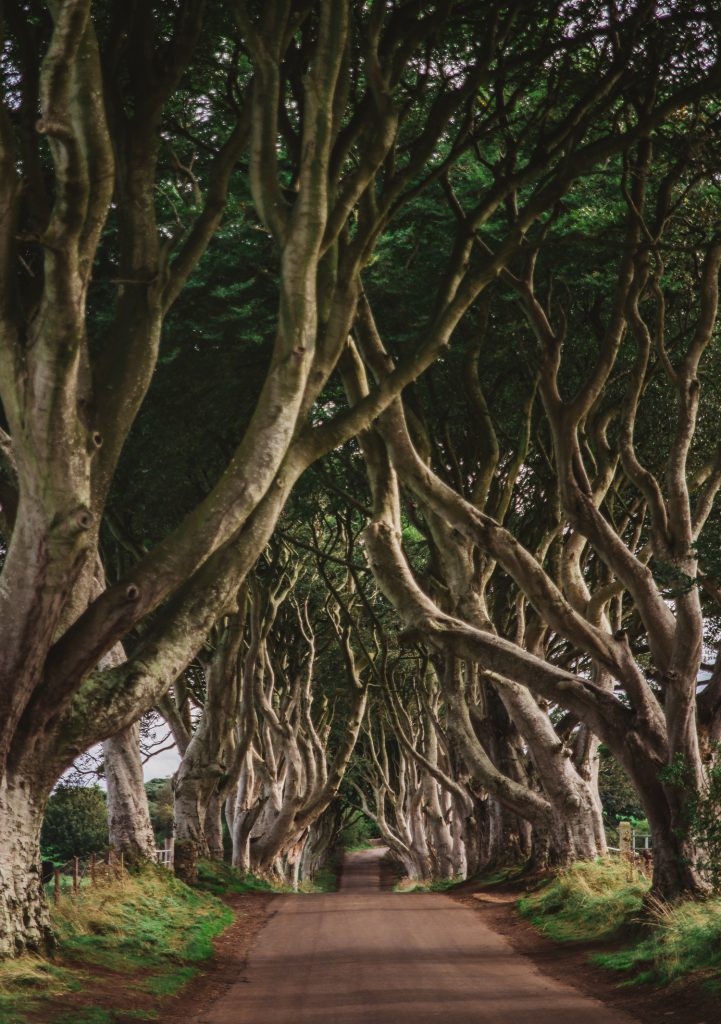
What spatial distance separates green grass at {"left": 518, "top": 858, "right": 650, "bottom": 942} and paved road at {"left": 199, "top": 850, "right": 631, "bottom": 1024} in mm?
876

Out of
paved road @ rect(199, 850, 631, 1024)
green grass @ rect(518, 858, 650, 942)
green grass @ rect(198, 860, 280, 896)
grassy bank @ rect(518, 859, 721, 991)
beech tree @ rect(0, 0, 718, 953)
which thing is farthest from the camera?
green grass @ rect(198, 860, 280, 896)

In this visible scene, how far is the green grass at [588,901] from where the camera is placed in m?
14.7

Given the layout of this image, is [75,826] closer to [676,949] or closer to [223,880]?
[223,880]

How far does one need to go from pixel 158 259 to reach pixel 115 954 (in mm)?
6727

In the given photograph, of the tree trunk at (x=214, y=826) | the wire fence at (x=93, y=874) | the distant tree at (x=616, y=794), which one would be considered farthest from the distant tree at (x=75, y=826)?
the wire fence at (x=93, y=874)

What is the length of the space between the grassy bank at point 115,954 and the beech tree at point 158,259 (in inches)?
23.9

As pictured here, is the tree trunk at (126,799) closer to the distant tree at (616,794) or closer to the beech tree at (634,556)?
the beech tree at (634,556)

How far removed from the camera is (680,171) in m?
14.3

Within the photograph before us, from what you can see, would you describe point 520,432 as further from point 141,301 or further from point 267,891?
point 267,891

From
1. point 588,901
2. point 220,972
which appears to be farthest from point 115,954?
point 588,901

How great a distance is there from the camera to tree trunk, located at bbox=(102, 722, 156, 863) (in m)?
17.5

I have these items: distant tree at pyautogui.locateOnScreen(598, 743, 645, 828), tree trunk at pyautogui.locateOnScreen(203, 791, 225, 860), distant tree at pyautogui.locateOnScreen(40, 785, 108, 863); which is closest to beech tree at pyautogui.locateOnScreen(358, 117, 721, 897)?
tree trunk at pyautogui.locateOnScreen(203, 791, 225, 860)

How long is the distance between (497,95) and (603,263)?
4.02 m

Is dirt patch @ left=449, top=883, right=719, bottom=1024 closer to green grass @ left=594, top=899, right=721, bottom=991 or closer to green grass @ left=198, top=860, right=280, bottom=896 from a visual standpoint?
green grass @ left=594, top=899, right=721, bottom=991
